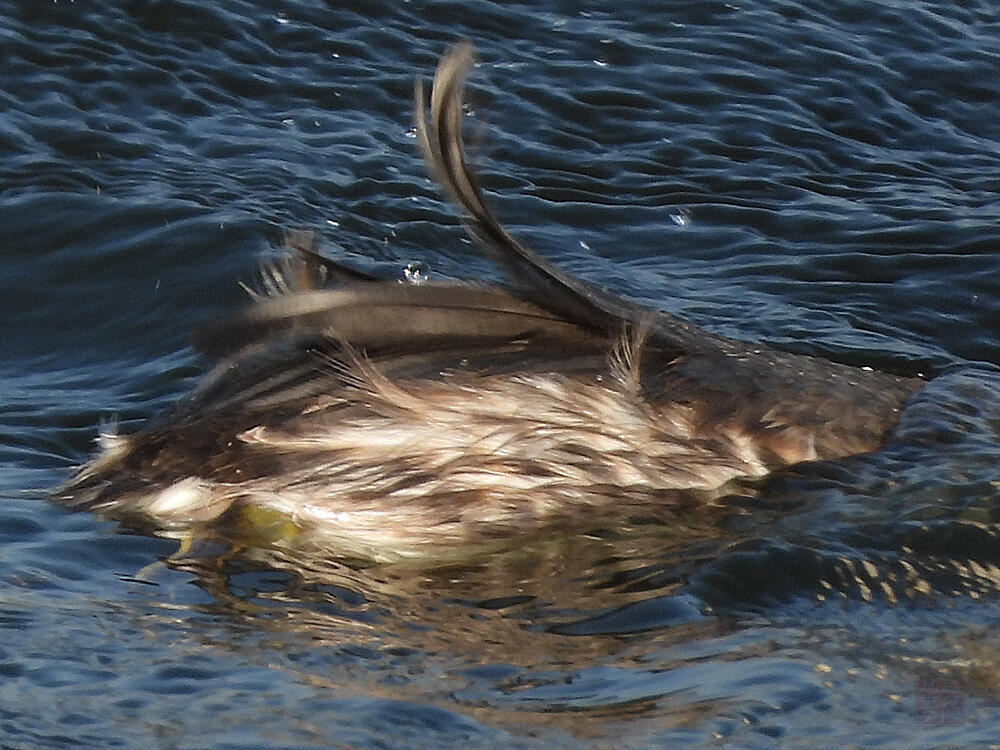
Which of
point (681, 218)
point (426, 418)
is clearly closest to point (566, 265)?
point (681, 218)

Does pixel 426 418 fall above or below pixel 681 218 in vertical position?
below

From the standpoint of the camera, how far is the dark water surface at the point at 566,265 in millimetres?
4062

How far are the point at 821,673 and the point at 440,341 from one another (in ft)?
4.82

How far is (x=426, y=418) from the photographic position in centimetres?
507

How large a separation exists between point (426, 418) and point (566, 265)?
2.47 meters

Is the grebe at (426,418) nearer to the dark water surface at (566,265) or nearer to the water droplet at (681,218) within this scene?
the dark water surface at (566,265)

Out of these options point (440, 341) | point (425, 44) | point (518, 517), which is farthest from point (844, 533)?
point (425, 44)

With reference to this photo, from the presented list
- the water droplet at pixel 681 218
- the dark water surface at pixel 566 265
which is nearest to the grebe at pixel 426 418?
the dark water surface at pixel 566 265

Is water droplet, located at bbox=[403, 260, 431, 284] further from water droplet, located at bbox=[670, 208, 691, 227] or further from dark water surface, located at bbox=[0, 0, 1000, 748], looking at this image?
water droplet, located at bbox=[670, 208, 691, 227]

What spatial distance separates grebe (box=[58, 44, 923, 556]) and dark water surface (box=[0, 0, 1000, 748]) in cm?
13

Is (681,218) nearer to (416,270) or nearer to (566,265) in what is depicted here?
(566,265)

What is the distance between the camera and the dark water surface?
4.06 m

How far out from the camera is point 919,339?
6.98 meters

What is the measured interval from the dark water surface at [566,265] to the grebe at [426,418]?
129mm
